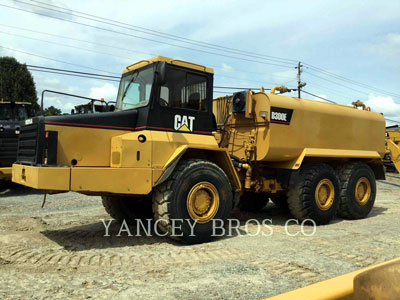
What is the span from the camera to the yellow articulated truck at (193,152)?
5062mm

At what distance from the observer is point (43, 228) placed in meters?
6.33

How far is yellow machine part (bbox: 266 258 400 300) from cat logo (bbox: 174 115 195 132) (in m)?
3.91

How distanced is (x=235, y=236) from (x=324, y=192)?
250cm

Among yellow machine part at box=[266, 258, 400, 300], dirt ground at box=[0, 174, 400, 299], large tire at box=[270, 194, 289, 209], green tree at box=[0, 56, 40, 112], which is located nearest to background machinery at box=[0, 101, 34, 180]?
dirt ground at box=[0, 174, 400, 299]

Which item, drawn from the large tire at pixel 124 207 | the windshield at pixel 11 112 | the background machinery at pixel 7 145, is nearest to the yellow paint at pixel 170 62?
the large tire at pixel 124 207

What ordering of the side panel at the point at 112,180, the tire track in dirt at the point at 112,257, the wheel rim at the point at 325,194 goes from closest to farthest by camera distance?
the tire track in dirt at the point at 112,257 < the side panel at the point at 112,180 < the wheel rim at the point at 325,194

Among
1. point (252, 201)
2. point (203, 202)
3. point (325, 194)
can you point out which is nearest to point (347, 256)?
point (203, 202)

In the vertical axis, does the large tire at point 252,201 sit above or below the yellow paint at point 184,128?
below

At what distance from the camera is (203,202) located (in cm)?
567

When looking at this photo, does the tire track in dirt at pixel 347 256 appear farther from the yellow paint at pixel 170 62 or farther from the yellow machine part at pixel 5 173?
the yellow machine part at pixel 5 173

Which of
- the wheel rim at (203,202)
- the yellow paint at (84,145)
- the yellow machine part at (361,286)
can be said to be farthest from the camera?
the wheel rim at (203,202)

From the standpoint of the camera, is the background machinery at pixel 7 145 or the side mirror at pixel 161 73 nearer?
the side mirror at pixel 161 73

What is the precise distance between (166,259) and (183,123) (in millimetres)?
2110

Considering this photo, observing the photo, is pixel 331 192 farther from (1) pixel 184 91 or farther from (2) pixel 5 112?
(2) pixel 5 112
